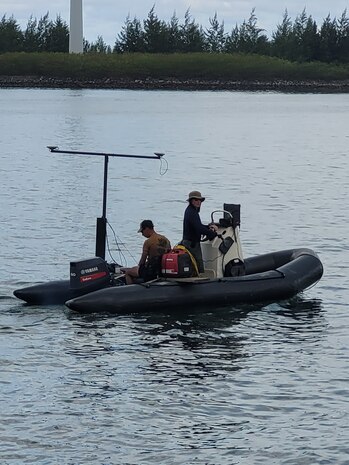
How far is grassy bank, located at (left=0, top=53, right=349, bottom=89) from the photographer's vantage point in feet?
477

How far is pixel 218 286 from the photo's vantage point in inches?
882

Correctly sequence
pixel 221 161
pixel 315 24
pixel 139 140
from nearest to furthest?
pixel 221 161 < pixel 139 140 < pixel 315 24

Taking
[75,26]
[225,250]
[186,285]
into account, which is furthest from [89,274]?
[75,26]

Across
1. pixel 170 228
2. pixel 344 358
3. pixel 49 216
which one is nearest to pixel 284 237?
pixel 170 228

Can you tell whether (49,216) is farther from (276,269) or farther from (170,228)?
(276,269)

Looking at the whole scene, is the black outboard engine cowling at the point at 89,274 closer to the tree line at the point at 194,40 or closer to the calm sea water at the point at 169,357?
the calm sea water at the point at 169,357

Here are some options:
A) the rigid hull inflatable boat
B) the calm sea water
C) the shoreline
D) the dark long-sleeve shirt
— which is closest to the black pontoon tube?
the rigid hull inflatable boat

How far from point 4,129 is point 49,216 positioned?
1806 inches

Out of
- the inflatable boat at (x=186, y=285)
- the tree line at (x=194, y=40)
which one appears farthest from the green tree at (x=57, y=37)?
the inflatable boat at (x=186, y=285)

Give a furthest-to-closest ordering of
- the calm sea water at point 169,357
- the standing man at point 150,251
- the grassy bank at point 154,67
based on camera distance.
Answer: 1. the grassy bank at point 154,67
2. the standing man at point 150,251
3. the calm sea water at point 169,357

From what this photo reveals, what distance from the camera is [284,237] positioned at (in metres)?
34.2

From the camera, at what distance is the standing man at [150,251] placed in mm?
21906

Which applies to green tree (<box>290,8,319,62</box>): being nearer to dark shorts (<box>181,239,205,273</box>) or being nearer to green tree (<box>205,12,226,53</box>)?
green tree (<box>205,12,226,53</box>)

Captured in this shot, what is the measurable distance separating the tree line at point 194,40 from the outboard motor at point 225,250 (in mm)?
137341
